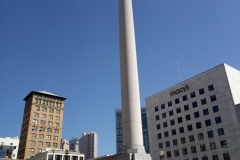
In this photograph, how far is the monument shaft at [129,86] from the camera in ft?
107

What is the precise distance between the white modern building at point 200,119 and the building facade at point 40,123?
159ft

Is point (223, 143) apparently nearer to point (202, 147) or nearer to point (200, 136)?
point (202, 147)

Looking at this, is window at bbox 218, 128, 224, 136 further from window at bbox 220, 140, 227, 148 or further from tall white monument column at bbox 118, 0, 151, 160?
tall white monument column at bbox 118, 0, 151, 160

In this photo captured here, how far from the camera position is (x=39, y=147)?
103250 millimetres

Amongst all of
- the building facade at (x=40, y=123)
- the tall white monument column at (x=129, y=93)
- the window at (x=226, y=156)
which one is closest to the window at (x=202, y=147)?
the window at (x=226, y=156)

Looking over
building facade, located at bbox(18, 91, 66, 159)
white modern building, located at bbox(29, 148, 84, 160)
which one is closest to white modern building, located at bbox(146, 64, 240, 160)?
white modern building, located at bbox(29, 148, 84, 160)

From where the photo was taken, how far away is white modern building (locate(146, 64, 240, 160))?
67562mm

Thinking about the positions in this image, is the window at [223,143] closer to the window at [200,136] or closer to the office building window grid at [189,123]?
the office building window grid at [189,123]

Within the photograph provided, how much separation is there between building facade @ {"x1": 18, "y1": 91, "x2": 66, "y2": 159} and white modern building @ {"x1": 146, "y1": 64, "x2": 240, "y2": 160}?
48500 millimetres

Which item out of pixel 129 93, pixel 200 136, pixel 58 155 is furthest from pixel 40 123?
Result: pixel 129 93

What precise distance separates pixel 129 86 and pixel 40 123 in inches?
3394

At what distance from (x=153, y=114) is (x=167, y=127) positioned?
8.58m

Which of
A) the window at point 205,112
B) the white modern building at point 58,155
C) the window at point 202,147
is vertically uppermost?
the window at point 205,112

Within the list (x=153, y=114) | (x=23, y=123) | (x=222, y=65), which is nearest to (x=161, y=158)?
(x=153, y=114)
